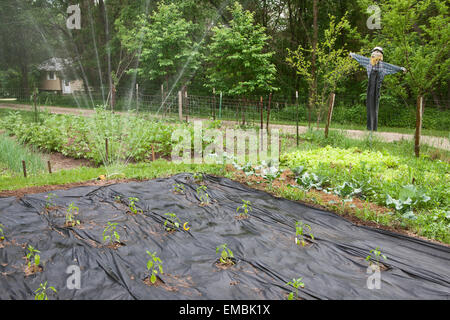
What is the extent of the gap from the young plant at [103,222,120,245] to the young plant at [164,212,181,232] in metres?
0.55

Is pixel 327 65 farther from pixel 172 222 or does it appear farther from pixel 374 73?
pixel 172 222

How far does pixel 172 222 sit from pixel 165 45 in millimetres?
14375

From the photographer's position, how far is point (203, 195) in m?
4.77

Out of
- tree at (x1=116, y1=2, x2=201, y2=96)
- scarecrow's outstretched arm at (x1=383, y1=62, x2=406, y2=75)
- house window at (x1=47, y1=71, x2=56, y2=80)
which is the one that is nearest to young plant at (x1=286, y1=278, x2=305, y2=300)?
scarecrow's outstretched arm at (x1=383, y1=62, x2=406, y2=75)

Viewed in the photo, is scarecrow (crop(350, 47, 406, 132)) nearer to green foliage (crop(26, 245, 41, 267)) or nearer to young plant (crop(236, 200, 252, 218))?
young plant (crop(236, 200, 252, 218))

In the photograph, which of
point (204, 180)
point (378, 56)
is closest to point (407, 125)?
point (378, 56)

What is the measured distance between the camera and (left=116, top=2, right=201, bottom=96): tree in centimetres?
1622

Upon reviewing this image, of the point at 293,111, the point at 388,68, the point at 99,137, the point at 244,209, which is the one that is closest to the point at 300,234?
the point at 244,209

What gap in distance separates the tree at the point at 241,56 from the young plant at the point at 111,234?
12.1 m

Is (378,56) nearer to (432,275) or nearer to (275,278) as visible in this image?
(432,275)

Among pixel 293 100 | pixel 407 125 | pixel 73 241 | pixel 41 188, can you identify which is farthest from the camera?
pixel 293 100

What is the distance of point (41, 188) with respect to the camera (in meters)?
5.17

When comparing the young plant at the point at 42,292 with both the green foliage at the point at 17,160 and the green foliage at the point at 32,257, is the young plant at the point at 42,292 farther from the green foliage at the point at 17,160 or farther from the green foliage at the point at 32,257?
the green foliage at the point at 17,160

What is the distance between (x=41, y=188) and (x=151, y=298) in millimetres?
3468
